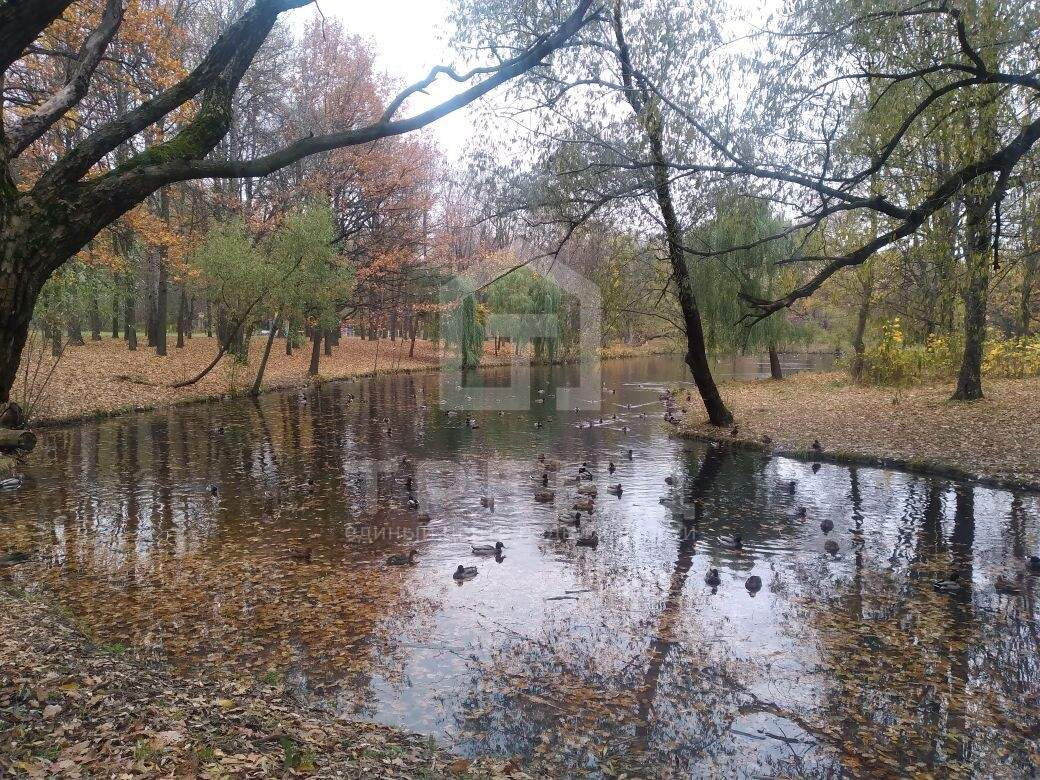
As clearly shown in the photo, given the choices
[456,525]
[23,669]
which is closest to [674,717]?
[23,669]

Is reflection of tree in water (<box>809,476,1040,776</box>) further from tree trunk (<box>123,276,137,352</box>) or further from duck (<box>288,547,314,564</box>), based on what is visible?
tree trunk (<box>123,276,137,352</box>)

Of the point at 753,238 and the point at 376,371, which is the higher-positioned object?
the point at 753,238

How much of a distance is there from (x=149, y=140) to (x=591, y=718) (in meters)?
23.1

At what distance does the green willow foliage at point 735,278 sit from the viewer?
21.1 metres

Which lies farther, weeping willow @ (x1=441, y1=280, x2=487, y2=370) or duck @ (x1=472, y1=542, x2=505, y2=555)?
weeping willow @ (x1=441, y1=280, x2=487, y2=370)

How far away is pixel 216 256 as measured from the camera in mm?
24062

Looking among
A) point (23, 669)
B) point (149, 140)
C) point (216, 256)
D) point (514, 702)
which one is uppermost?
point (149, 140)

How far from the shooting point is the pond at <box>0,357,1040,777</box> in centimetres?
503

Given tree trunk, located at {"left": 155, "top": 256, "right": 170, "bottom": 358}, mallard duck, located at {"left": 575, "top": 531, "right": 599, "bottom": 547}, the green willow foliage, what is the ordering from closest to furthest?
mallard duck, located at {"left": 575, "top": 531, "right": 599, "bottom": 547} < the green willow foliage < tree trunk, located at {"left": 155, "top": 256, "right": 170, "bottom": 358}

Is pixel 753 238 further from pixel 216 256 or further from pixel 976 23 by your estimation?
pixel 216 256

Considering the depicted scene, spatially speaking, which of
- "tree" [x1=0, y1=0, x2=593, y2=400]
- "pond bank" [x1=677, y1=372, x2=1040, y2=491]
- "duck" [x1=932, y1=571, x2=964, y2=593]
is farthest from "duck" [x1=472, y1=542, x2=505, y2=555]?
"pond bank" [x1=677, y1=372, x2=1040, y2=491]

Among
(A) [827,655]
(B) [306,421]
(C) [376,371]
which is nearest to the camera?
(A) [827,655]

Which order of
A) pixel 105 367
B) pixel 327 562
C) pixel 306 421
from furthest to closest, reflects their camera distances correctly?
pixel 105 367
pixel 306 421
pixel 327 562

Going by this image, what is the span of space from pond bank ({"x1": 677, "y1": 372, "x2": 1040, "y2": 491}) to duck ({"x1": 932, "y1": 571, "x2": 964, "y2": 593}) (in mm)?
5494
